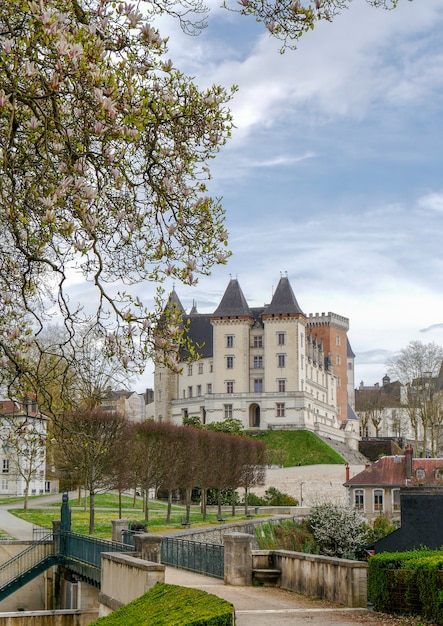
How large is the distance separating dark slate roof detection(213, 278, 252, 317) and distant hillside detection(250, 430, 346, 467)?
1330cm

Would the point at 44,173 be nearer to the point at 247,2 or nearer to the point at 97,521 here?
the point at 247,2

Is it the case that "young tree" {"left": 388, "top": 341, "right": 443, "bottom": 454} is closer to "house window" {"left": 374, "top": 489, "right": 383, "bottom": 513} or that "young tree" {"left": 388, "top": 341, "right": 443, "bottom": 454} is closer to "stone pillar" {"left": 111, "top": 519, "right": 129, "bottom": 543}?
"house window" {"left": 374, "top": 489, "right": 383, "bottom": 513}

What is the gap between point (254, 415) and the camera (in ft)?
309

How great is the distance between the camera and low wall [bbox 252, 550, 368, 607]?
14969 mm

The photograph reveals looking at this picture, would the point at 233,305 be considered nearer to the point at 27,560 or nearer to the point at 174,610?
the point at 27,560

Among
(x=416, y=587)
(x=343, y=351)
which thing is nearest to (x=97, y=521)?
(x=416, y=587)

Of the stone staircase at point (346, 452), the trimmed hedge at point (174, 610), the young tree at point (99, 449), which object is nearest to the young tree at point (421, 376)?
A: the stone staircase at point (346, 452)

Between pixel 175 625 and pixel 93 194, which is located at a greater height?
pixel 93 194

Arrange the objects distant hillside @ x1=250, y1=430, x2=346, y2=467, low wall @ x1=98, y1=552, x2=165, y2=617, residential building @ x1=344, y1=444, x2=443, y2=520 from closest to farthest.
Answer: low wall @ x1=98, y1=552, x2=165, y2=617
residential building @ x1=344, y1=444, x2=443, y2=520
distant hillside @ x1=250, y1=430, x2=346, y2=467

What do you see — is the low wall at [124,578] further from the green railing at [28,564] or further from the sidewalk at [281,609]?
the green railing at [28,564]

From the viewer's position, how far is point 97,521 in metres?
41.6

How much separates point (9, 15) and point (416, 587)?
32.0 feet

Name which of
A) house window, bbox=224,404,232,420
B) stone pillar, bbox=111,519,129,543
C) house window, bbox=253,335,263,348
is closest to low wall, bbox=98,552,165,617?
stone pillar, bbox=111,519,129,543

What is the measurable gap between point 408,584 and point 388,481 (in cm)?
4660
